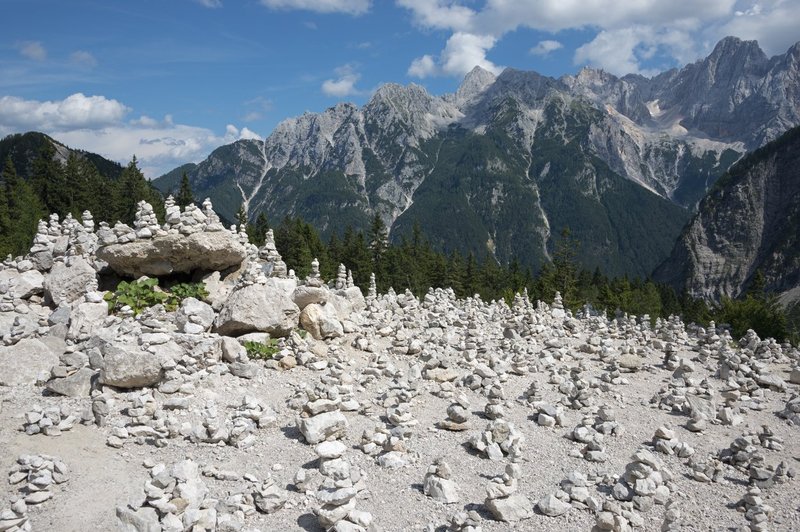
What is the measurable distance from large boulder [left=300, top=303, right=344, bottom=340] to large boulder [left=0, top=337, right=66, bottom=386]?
27.5ft

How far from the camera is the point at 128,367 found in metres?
13.9

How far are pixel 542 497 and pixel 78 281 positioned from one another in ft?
63.6

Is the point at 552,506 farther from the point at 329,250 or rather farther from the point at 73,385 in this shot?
the point at 329,250

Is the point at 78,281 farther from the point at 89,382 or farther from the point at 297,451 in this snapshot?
the point at 297,451

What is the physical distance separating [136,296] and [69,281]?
303cm

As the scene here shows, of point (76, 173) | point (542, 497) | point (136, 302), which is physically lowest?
point (542, 497)

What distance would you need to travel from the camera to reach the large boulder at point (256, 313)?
1873 centimetres

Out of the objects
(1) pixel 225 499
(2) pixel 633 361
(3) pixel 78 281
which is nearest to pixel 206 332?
(3) pixel 78 281

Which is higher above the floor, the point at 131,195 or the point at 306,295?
the point at 131,195

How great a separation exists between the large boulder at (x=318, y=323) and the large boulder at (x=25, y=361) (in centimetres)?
839

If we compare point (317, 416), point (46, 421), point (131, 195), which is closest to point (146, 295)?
point (46, 421)

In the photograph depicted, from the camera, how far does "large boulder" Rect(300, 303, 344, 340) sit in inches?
818

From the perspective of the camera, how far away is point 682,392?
61.0 feet

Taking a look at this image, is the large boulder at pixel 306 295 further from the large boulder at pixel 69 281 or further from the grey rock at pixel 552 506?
the grey rock at pixel 552 506
